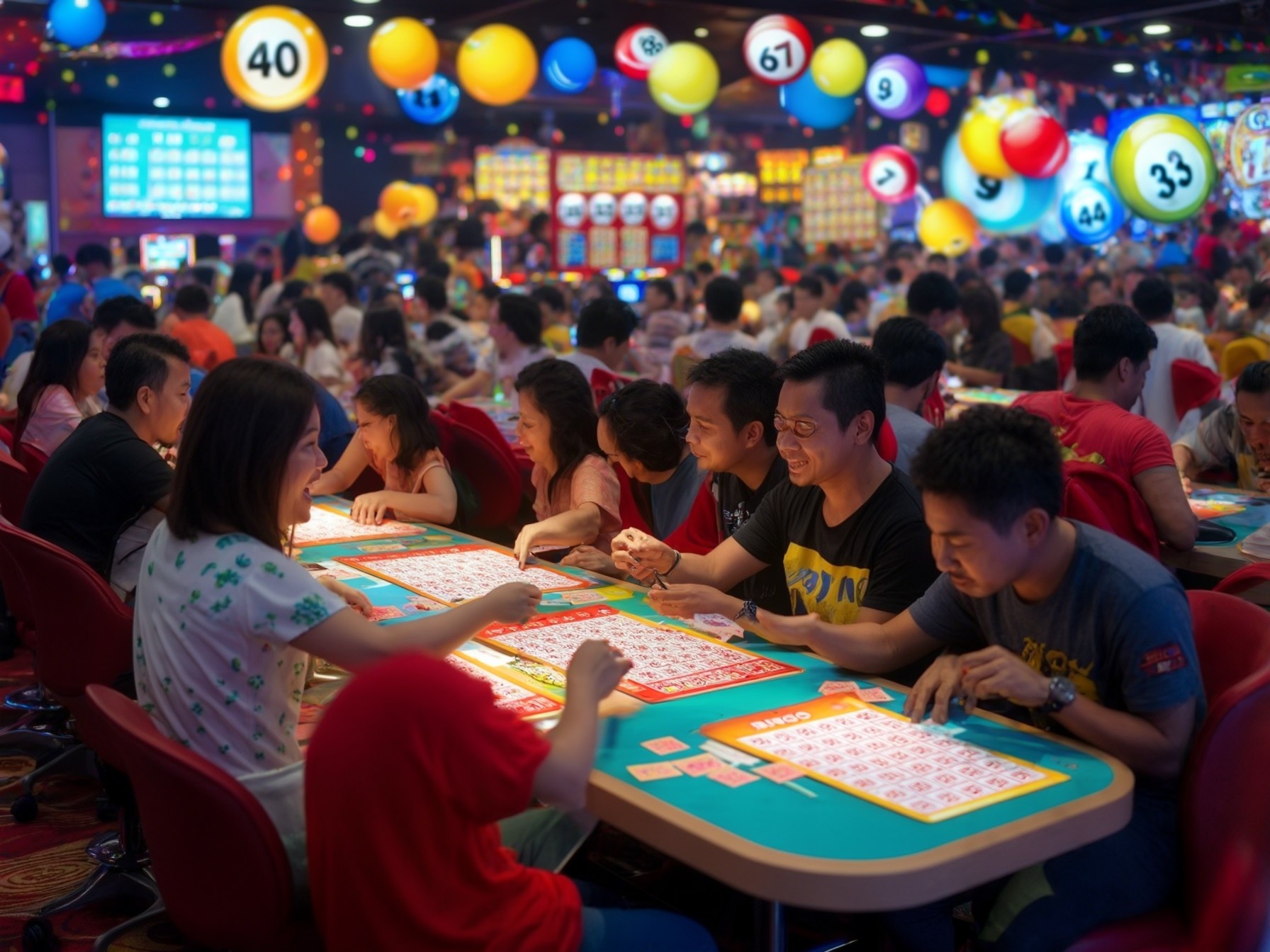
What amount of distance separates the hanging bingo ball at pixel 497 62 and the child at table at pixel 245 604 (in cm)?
642

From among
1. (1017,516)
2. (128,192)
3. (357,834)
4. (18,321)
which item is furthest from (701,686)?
(128,192)

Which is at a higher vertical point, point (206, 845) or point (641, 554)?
point (641, 554)

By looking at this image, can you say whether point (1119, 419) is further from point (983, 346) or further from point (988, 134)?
point (988, 134)

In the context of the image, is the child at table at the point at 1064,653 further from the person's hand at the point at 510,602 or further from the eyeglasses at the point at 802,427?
the person's hand at the point at 510,602

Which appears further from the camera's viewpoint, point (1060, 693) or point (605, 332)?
point (605, 332)

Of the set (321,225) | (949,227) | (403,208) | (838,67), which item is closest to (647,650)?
(838,67)

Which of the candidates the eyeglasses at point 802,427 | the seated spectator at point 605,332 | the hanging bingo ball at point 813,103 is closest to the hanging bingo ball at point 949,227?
the hanging bingo ball at point 813,103

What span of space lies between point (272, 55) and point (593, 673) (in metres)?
5.94

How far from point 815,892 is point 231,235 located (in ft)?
47.4

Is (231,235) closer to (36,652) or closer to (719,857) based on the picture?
(36,652)

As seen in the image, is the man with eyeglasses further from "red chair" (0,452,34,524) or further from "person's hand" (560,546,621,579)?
"red chair" (0,452,34,524)

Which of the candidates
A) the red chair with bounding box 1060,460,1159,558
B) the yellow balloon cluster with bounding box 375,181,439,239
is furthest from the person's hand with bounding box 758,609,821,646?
the yellow balloon cluster with bounding box 375,181,439,239

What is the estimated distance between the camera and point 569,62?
938cm

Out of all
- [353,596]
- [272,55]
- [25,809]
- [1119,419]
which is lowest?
[25,809]
